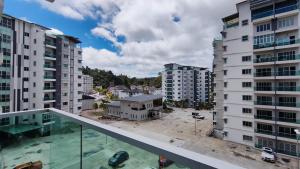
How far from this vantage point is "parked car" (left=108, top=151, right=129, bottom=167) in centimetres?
188

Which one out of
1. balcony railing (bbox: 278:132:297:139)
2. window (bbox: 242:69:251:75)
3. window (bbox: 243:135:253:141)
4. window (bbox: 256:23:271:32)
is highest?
window (bbox: 256:23:271:32)

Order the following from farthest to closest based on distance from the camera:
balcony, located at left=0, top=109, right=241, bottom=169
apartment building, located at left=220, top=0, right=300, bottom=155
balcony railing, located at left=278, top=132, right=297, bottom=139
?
apartment building, located at left=220, top=0, right=300, bottom=155 < balcony railing, located at left=278, top=132, right=297, bottom=139 < balcony, located at left=0, top=109, right=241, bottom=169

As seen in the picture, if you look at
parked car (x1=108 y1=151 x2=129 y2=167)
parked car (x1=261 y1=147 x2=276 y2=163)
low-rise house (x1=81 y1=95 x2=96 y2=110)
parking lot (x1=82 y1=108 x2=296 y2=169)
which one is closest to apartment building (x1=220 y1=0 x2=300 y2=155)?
parked car (x1=261 y1=147 x2=276 y2=163)

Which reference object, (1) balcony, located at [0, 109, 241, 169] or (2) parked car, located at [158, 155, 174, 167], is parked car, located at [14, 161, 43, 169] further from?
(2) parked car, located at [158, 155, 174, 167]

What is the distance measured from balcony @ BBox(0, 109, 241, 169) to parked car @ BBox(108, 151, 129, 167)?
0.04 meters

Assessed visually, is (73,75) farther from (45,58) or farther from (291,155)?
(291,155)

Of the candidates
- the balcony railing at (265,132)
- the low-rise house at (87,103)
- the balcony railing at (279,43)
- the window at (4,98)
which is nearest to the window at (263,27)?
the balcony railing at (279,43)

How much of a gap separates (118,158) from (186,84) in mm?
49606

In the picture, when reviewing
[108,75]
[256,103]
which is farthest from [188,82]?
[108,75]

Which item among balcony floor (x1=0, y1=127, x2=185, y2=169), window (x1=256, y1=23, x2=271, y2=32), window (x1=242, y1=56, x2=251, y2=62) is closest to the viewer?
balcony floor (x1=0, y1=127, x2=185, y2=169)

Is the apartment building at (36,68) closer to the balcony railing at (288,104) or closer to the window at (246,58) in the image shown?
the window at (246,58)

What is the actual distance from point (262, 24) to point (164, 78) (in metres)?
34.9

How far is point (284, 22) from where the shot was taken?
56.6ft

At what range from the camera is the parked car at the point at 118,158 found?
1.88 meters
